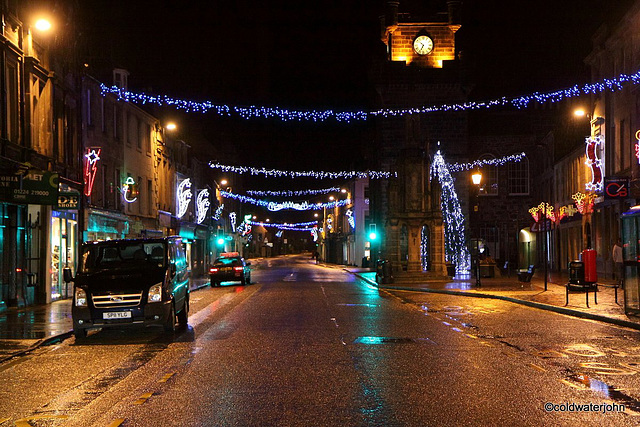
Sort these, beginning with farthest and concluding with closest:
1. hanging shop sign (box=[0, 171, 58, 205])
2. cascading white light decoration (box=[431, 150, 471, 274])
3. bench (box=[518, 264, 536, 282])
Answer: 1. cascading white light decoration (box=[431, 150, 471, 274])
2. bench (box=[518, 264, 536, 282])
3. hanging shop sign (box=[0, 171, 58, 205])

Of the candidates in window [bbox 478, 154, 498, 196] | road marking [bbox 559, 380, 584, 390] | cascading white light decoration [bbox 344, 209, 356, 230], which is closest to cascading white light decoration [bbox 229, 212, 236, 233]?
cascading white light decoration [bbox 344, 209, 356, 230]

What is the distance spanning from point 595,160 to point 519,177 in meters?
22.7

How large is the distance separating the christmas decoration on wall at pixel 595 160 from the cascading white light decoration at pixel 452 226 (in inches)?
619

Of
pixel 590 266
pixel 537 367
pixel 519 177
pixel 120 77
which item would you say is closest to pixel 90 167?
pixel 120 77

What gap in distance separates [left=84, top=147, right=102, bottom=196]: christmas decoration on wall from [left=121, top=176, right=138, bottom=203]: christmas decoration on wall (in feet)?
17.5

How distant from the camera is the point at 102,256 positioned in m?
17.1

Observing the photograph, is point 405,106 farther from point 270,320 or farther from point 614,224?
point 270,320

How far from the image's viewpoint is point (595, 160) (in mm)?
36531

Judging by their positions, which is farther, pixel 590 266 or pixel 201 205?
pixel 201 205

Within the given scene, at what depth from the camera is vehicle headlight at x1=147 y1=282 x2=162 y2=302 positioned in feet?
51.1

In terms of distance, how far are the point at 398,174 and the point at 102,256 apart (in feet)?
85.8

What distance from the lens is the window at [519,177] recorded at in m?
58.9

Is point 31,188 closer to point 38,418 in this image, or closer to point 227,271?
point 38,418

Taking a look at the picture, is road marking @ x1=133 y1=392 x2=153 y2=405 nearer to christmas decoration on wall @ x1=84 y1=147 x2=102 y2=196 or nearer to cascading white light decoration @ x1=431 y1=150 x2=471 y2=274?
christmas decoration on wall @ x1=84 y1=147 x2=102 y2=196
